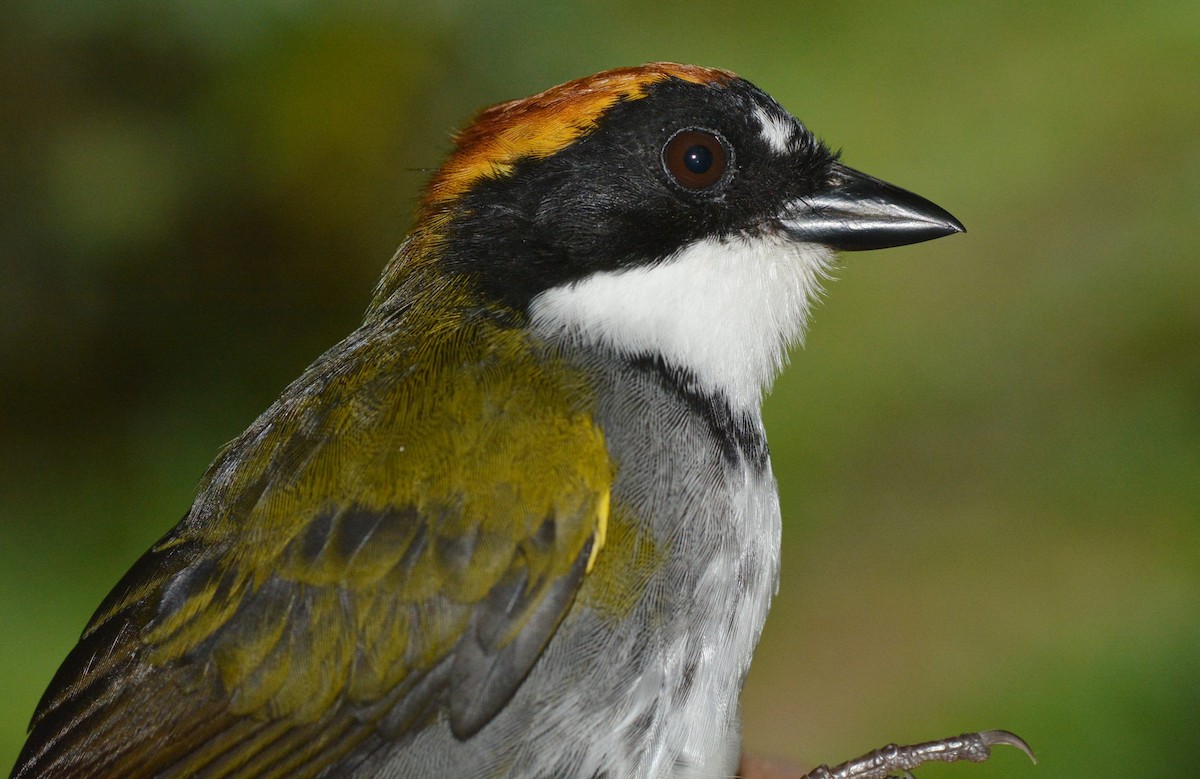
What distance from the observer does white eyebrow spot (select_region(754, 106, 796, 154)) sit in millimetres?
2586

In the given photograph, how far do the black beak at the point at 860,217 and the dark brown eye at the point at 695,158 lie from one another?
0.21 m

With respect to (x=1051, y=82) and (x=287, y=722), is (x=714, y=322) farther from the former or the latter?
(x=1051, y=82)

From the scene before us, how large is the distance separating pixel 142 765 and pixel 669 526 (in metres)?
1.08

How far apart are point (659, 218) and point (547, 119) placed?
1.05 ft

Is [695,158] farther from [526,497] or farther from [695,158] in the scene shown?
[526,497]

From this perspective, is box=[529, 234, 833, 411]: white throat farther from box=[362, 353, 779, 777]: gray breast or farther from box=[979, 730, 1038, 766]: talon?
box=[979, 730, 1038, 766]: talon

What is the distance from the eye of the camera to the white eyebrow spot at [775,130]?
259 cm

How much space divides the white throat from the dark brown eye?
130 mm

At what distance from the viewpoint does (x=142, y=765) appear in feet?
7.39

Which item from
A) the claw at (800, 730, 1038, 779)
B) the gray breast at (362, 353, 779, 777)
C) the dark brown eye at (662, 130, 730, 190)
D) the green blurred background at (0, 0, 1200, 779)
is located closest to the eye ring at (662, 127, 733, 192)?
the dark brown eye at (662, 130, 730, 190)

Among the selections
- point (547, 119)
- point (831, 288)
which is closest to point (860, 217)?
point (547, 119)

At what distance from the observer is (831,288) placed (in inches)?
215

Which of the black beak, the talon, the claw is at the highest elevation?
the black beak

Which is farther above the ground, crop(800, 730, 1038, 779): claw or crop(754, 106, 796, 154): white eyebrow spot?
crop(754, 106, 796, 154): white eyebrow spot
